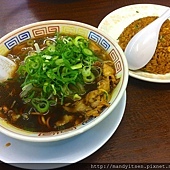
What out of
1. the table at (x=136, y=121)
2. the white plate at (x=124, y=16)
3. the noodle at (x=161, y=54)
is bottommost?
the table at (x=136, y=121)

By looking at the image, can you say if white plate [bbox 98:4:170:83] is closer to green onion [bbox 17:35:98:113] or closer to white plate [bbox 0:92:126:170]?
green onion [bbox 17:35:98:113]

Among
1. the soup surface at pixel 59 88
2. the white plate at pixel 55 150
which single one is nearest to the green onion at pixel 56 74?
the soup surface at pixel 59 88

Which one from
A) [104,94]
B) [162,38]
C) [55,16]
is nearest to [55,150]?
[104,94]

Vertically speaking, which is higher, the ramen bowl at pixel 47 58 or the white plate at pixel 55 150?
the ramen bowl at pixel 47 58

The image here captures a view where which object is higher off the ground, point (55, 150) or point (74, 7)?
point (74, 7)

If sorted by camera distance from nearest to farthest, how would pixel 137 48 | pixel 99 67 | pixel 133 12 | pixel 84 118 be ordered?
pixel 84 118 → pixel 99 67 → pixel 137 48 → pixel 133 12

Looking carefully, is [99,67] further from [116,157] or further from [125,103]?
[116,157]

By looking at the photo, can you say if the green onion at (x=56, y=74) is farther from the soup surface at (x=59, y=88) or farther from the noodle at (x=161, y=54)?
the noodle at (x=161, y=54)
